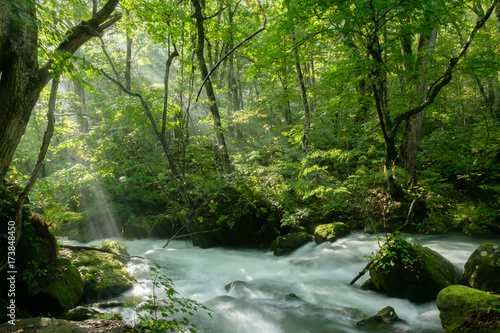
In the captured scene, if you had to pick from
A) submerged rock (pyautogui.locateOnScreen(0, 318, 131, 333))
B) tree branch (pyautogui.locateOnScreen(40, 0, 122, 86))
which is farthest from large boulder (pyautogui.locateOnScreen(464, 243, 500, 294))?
tree branch (pyautogui.locateOnScreen(40, 0, 122, 86))

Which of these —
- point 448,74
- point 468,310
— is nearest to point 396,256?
point 468,310

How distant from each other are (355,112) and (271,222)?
5922 mm

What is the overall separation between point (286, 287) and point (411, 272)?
2497 mm

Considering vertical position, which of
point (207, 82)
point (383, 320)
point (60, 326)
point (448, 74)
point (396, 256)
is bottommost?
point (383, 320)

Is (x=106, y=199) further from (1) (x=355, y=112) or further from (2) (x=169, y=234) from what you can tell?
(1) (x=355, y=112)

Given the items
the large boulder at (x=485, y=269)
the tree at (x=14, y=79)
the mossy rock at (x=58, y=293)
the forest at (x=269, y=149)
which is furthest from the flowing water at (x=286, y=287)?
the tree at (x=14, y=79)

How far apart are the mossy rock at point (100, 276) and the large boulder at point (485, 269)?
20.9 feet

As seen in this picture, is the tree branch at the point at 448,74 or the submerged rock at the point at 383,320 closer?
the submerged rock at the point at 383,320

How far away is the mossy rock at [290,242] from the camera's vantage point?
773 cm

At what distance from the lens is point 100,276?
5.44m

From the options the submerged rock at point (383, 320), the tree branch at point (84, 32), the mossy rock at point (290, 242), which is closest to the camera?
the submerged rock at point (383, 320)

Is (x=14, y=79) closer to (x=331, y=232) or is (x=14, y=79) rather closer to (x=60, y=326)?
(x=60, y=326)

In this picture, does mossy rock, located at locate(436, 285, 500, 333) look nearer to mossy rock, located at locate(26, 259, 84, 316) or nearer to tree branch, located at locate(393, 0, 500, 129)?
tree branch, located at locate(393, 0, 500, 129)

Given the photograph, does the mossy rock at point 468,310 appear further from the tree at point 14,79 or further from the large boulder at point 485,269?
the tree at point 14,79
